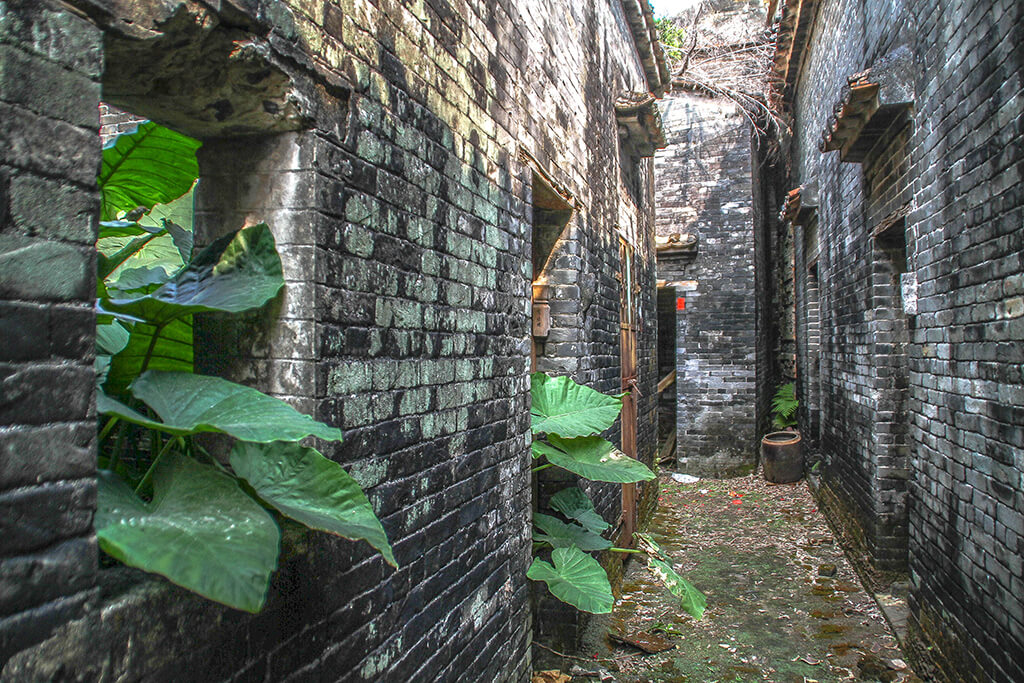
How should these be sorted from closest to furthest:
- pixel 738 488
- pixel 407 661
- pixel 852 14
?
pixel 407 661
pixel 852 14
pixel 738 488

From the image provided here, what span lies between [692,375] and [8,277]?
407 inches

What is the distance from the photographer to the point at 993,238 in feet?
10.2

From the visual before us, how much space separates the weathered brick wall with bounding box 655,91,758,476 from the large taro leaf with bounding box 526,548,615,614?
7462mm

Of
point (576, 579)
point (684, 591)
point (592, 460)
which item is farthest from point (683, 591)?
point (592, 460)

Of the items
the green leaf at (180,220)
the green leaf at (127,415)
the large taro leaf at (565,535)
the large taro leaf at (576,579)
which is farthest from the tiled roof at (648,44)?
the green leaf at (127,415)

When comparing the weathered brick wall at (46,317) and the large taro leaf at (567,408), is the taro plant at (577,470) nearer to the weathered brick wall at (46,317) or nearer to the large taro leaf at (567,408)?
the large taro leaf at (567,408)

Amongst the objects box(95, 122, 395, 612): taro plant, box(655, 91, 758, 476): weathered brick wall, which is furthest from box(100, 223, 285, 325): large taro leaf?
box(655, 91, 758, 476): weathered brick wall

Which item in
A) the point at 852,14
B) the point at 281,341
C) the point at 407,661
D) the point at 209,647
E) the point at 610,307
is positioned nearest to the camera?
the point at 209,647

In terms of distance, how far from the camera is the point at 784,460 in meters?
9.42

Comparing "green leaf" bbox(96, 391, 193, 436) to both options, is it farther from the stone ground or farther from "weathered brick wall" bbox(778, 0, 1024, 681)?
the stone ground

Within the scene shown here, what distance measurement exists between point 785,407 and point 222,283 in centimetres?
1066

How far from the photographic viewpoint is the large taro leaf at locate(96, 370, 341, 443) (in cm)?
126

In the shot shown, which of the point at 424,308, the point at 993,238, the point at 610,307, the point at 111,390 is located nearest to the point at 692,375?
the point at 610,307

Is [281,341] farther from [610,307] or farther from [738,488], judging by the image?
[738,488]
